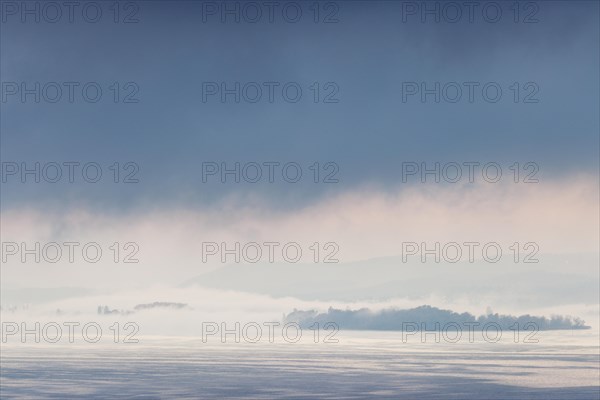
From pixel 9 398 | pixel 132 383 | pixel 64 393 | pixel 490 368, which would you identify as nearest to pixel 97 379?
pixel 132 383

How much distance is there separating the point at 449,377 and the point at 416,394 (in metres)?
18.6

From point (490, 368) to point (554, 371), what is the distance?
8.41 metres

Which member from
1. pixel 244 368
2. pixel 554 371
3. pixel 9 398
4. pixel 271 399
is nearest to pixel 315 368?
pixel 244 368

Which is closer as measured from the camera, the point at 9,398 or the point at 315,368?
the point at 9,398

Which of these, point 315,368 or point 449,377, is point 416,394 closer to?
point 449,377

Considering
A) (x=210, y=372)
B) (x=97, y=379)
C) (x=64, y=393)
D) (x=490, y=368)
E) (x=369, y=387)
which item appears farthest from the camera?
(x=490, y=368)

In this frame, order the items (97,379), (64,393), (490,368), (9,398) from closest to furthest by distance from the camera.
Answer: (9,398) → (64,393) → (97,379) → (490,368)

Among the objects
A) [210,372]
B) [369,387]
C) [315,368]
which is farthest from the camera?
[315,368]

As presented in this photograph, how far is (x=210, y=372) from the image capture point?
255 ft

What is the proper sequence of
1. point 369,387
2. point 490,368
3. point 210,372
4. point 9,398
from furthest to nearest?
1. point 490,368
2. point 210,372
3. point 369,387
4. point 9,398

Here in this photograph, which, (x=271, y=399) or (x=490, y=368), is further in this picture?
(x=490, y=368)

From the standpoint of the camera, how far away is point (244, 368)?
84688 mm

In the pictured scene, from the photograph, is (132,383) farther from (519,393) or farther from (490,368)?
(490,368)

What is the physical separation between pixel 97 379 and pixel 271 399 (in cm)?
1897
